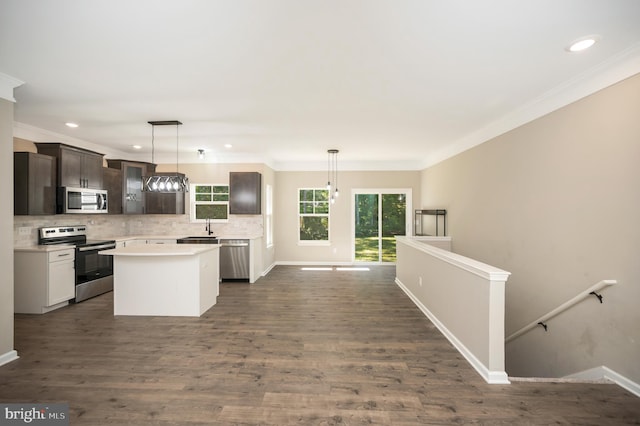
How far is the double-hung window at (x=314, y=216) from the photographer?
791 centimetres

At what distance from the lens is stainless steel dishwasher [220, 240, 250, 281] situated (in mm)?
6020

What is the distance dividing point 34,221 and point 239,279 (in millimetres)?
3466

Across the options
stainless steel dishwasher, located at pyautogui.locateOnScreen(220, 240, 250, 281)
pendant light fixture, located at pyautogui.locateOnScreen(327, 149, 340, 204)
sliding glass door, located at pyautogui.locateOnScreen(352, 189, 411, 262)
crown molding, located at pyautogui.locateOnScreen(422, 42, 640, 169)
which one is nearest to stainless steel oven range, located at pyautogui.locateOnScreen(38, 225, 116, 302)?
stainless steel dishwasher, located at pyautogui.locateOnScreen(220, 240, 250, 281)

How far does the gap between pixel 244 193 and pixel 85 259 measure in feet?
9.79

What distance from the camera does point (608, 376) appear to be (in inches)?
96.6

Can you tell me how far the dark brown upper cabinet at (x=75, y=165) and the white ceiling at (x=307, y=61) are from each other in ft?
1.30

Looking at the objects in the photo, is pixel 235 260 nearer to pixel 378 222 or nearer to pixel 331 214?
pixel 331 214

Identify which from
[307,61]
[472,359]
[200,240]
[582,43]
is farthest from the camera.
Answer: [200,240]

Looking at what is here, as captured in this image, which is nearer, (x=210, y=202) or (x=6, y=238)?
(x=6, y=238)

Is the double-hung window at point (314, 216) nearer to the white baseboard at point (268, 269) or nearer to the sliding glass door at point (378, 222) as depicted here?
the sliding glass door at point (378, 222)

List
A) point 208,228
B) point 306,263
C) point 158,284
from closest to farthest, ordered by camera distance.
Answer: point 158,284
point 208,228
point 306,263

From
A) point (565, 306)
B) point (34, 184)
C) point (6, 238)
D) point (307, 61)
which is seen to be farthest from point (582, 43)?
point (34, 184)

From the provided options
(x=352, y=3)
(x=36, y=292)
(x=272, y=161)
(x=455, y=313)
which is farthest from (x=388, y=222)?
(x=36, y=292)

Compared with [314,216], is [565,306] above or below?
below
